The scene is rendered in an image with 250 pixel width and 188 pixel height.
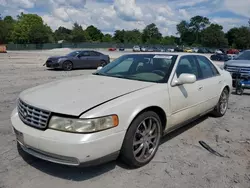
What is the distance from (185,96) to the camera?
3801 mm

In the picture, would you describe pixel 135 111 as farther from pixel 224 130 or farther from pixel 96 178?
pixel 224 130

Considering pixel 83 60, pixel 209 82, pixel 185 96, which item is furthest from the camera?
pixel 83 60

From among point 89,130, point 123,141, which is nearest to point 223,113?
point 123,141

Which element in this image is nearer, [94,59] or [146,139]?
[146,139]

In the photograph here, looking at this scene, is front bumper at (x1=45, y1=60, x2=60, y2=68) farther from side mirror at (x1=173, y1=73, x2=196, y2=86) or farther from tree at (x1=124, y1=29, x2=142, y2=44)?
tree at (x1=124, y1=29, x2=142, y2=44)

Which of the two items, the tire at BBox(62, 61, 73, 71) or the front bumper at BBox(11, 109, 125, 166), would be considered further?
the tire at BBox(62, 61, 73, 71)

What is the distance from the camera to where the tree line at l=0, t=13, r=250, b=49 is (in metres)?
79.2

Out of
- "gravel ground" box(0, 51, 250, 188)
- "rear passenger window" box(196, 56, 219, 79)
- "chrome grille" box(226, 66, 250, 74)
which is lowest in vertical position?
"gravel ground" box(0, 51, 250, 188)

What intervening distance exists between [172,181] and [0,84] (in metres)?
8.31

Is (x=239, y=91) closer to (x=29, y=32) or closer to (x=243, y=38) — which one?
(x=29, y=32)

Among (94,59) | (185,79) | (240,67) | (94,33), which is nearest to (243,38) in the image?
(94,33)

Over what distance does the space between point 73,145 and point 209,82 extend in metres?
3.10

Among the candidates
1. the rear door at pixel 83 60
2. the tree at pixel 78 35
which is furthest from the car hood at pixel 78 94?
the tree at pixel 78 35

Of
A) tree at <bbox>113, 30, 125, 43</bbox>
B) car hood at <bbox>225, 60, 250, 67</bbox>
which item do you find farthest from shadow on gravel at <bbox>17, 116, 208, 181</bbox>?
tree at <bbox>113, 30, 125, 43</bbox>
